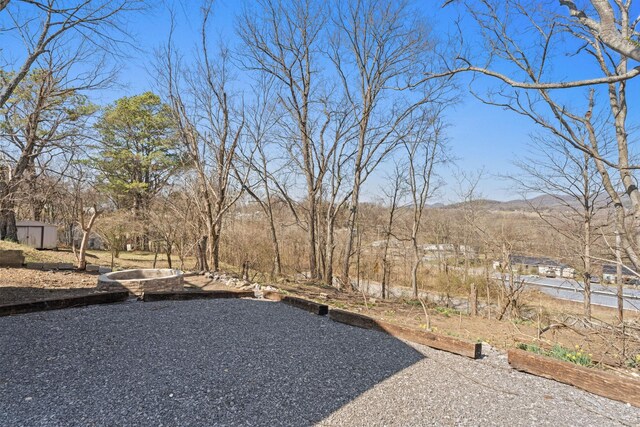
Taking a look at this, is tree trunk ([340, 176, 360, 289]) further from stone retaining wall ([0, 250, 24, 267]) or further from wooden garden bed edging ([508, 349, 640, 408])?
stone retaining wall ([0, 250, 24, 267])

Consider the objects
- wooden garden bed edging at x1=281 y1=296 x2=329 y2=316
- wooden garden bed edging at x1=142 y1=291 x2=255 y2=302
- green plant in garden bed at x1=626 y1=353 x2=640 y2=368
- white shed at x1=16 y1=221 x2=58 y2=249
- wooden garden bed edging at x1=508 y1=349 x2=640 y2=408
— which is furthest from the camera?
white shed at x1=16 y1=221 x2=58 y2=249

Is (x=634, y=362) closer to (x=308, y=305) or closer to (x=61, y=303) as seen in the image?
(x=308, y=305)

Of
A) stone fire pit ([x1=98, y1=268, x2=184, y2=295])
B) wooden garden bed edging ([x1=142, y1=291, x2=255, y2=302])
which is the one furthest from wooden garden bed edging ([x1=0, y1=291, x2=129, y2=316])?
stone fire pit ([x1=98, y1=268, x2=184, y2=295])

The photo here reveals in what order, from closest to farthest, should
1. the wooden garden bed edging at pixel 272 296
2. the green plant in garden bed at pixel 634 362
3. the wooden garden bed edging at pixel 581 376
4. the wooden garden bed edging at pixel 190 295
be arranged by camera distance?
the wooden garden bed edging at pixel 581 376 < the green plant in garden bed at pixel 634 362 < the wooden garden bed edging at pixel 190 295 < the wooden garden bed edging at pixel 272 296

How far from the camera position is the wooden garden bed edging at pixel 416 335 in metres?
3.39

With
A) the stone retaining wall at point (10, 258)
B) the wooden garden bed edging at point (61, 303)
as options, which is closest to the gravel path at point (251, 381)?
the wooden garden bed edging at point (61, 303)

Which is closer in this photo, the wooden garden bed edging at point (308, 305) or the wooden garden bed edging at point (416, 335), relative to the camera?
the wooden garden bed edging at point (416, 335)

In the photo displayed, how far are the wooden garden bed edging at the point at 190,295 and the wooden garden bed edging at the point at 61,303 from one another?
35 centimetres

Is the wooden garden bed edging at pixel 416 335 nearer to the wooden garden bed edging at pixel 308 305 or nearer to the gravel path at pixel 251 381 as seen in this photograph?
the gravel path at pixel 251 381

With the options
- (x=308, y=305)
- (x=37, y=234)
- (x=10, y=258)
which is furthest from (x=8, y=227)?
(x=308, y=305)

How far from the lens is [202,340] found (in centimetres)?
347

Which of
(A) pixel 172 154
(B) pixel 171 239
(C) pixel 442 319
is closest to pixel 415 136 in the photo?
(C) pixel 442 319

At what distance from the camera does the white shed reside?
46.1ft

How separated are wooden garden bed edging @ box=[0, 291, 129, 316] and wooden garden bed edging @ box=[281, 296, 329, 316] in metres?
2.34
